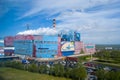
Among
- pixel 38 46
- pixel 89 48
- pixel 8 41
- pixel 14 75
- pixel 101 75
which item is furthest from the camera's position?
pixel 89 48

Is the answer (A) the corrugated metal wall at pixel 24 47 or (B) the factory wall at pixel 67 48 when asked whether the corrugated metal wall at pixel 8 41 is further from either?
(B) the factory wall at pixel 67 48

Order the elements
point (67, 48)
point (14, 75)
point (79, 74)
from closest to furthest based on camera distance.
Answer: point (14, 75) → point (79, 74) → point (67, 48)

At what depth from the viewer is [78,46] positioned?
38.9 feet

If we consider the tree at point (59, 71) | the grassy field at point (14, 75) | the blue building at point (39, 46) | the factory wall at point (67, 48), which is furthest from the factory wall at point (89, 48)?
the grassy field at point (14, 75)

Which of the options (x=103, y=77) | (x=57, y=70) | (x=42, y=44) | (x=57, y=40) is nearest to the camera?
(x=103, y=77)

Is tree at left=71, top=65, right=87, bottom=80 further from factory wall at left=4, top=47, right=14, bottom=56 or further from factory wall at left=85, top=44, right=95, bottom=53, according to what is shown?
factory wall at left=85, top=44, right=95, bottom=53

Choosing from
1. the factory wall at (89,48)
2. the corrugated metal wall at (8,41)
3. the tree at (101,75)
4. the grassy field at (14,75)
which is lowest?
the tree at (101,75)

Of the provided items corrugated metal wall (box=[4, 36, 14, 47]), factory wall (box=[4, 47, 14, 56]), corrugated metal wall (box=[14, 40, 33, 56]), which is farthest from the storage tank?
corrugated metal wall (box=[4, 36, 14, 47])

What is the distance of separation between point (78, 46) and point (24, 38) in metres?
4.23

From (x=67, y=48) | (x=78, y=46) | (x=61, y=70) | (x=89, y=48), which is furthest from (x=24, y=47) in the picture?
(x=89, y=48)

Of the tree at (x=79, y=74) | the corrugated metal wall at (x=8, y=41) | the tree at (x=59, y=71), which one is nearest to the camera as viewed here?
the tree at (x=79, y=74)

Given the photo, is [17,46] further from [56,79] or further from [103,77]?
[103,77]

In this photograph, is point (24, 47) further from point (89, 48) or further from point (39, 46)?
point (89, 48)

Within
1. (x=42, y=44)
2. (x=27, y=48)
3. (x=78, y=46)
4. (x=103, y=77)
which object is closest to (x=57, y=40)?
(x=42, y=44)
